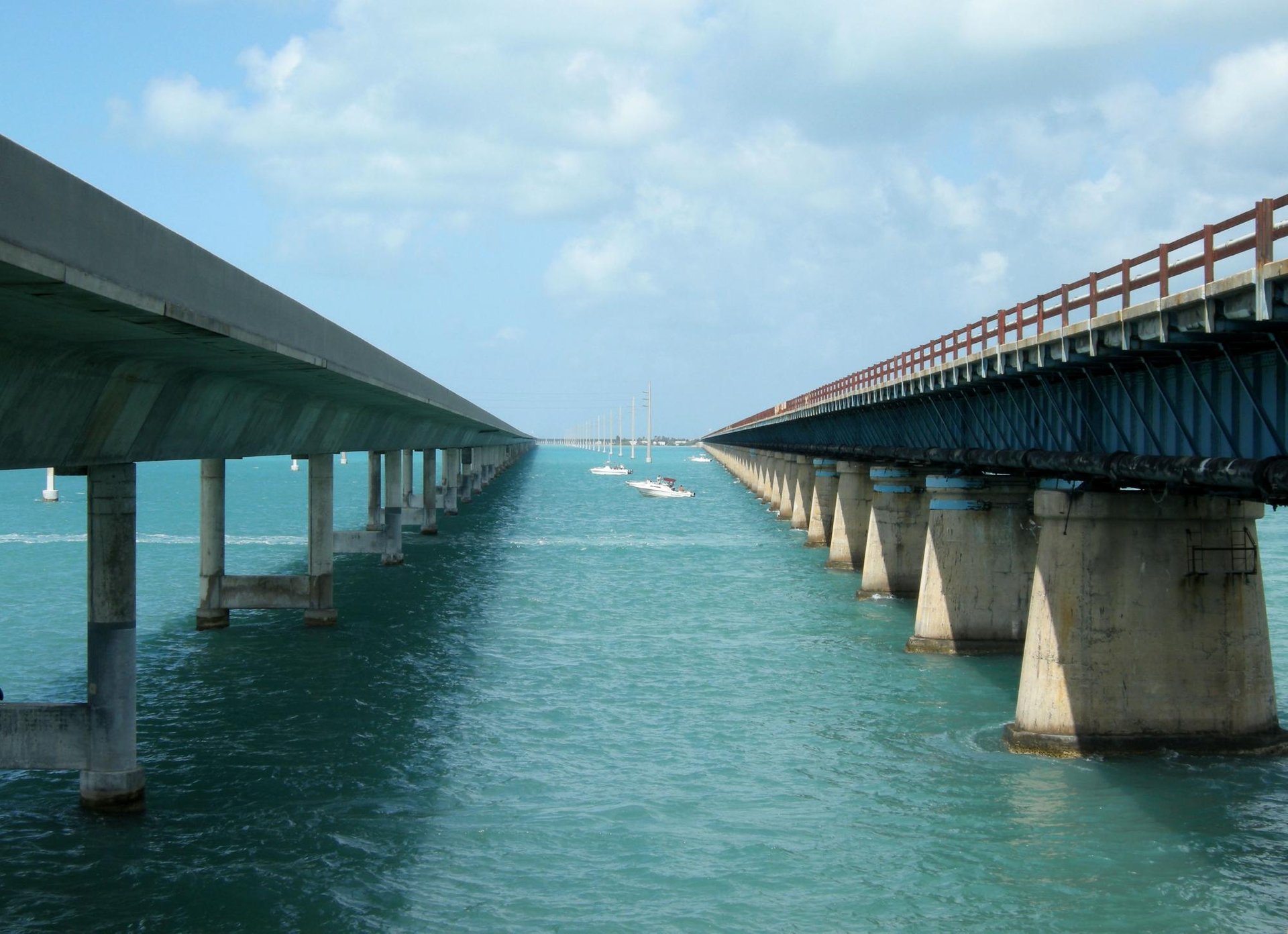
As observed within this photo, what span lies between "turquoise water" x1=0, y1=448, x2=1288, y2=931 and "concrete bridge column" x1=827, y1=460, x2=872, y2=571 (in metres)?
14.8

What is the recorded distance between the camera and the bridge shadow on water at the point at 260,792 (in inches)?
599

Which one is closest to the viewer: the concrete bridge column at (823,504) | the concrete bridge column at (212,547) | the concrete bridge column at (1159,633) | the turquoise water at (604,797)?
the turquoise water at (604,797)

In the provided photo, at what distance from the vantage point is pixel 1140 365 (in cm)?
1950

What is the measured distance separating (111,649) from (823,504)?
47970mm

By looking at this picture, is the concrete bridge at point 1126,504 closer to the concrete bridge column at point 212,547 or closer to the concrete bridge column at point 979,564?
the concrete bridge column at point 979,564

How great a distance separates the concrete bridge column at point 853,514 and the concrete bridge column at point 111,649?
37579 millimetres

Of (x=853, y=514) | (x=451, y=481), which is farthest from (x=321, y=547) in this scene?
(x=451, y=481)

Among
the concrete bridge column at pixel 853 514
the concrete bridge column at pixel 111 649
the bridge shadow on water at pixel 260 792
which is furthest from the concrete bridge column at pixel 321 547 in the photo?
the concrete bridge column at pixel 853 514

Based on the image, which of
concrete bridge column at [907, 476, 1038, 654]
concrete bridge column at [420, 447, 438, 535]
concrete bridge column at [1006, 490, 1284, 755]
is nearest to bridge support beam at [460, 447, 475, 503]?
concrete bridge column at [420, 447, 438, 535]

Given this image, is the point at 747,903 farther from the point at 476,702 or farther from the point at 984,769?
the point at 476,702

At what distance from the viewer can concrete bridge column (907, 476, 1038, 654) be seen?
3166 cm

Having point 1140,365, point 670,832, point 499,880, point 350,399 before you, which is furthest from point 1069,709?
point 350,399

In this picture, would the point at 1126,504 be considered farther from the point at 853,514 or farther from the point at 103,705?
the point at 853,514

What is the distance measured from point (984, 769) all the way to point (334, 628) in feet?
65.2
